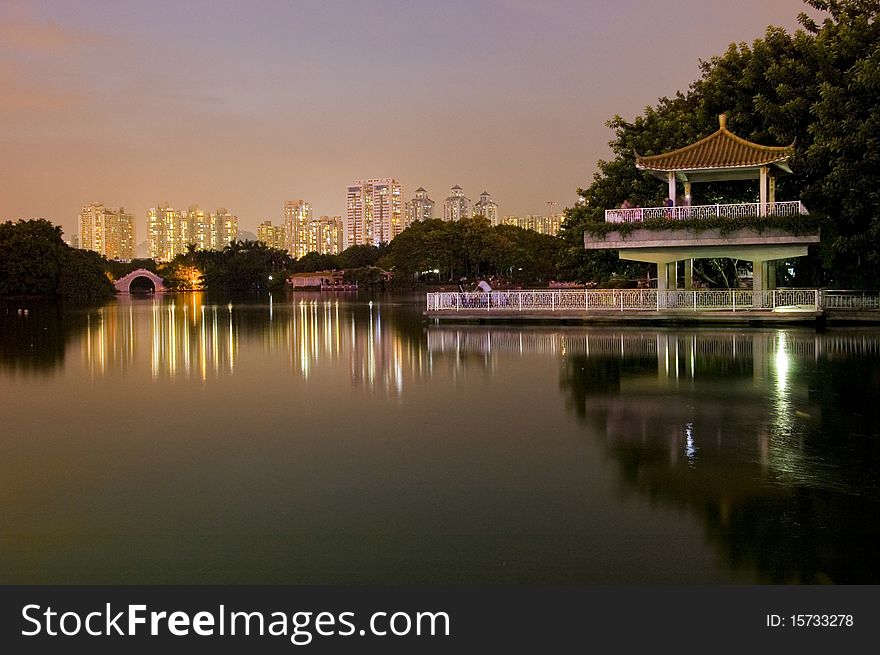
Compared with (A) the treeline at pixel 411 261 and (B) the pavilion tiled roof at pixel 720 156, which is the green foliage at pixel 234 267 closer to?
(A) the treeline at pixel 411 261

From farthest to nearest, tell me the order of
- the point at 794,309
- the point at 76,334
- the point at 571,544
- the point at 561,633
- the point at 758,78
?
1. the point at 758,78
2. the point at 76,334
3. the point at 794,309
4. the point at 571,544
5. the point at 561,633

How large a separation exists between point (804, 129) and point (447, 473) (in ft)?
86.6

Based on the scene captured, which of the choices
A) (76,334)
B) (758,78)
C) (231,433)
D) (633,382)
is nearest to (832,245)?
(758,78)

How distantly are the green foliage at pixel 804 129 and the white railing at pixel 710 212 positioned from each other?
0.61 m

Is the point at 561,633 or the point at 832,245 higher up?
the point at 832,245

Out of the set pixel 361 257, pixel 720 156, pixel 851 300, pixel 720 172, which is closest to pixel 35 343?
pixel 720 156

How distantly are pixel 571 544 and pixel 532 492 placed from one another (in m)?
1.29

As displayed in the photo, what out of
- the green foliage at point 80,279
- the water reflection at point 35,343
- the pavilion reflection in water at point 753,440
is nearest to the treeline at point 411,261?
the green foliage at point 80,279

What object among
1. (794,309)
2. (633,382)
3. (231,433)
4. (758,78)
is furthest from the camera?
(758,78)

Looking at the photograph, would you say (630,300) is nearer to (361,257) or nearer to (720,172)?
(720,172)

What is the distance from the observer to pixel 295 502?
21.7 ft

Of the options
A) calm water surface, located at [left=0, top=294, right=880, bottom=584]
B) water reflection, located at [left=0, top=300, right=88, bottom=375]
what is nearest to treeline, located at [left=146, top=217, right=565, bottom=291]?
water reflection, located at [left=0, top=300, right=88, bottom=375]

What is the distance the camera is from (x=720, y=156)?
A: 2623cm

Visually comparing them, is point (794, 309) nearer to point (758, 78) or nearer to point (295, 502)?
point (758, 78)
